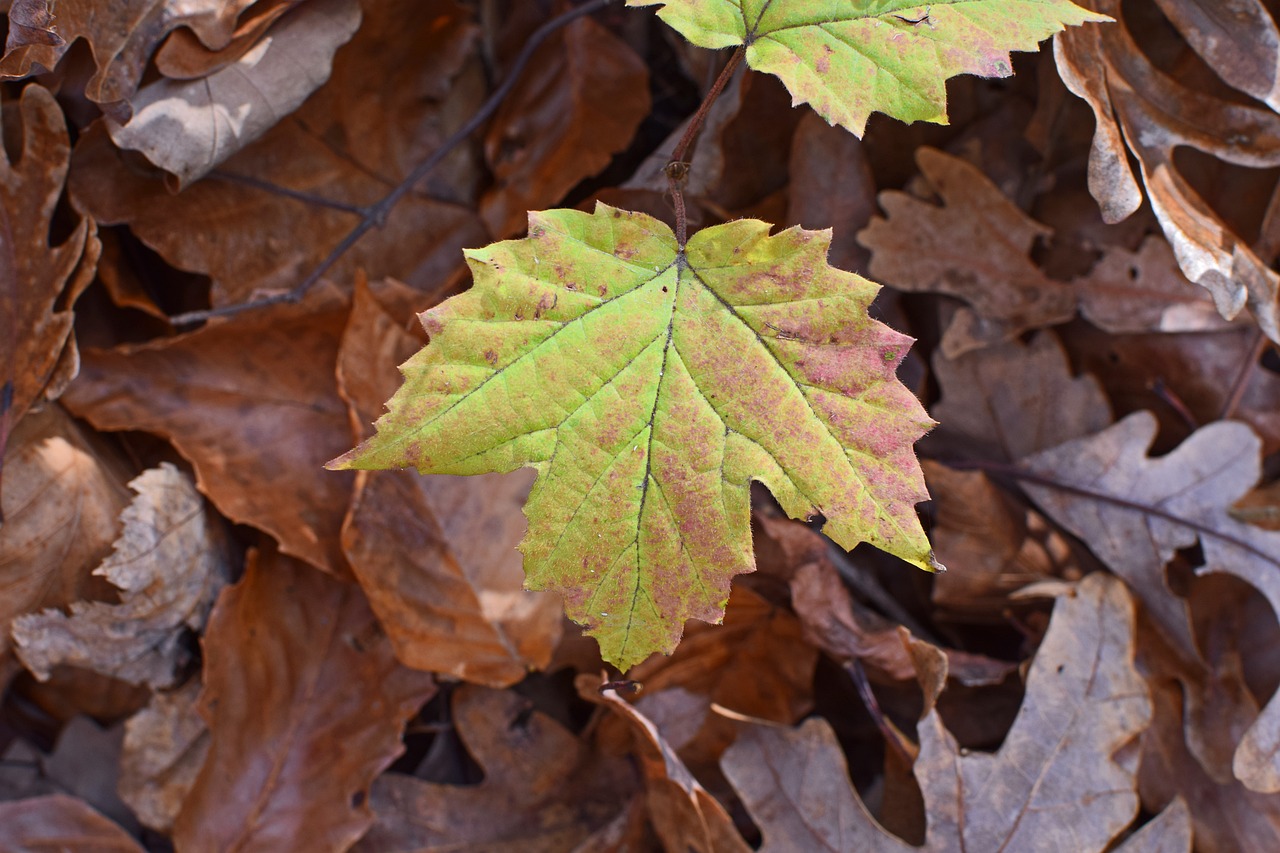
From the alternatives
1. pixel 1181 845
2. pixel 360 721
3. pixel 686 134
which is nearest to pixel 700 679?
pixel 360 721

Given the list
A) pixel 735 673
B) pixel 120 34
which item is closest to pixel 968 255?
pixel 735 673

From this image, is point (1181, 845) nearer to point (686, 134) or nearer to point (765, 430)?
point (765, 430)

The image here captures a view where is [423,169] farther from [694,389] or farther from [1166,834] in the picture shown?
[1166,834]

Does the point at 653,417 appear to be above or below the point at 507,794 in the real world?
above

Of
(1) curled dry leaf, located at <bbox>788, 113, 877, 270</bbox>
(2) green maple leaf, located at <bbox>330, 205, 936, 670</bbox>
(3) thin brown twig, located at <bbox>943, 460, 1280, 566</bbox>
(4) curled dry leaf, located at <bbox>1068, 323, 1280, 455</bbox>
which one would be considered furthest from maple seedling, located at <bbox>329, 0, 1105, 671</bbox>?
(4) curled dry leaf, located at <bbox>1068, 323, 1280, 455</bbox>

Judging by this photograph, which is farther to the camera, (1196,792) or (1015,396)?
(1015,396)

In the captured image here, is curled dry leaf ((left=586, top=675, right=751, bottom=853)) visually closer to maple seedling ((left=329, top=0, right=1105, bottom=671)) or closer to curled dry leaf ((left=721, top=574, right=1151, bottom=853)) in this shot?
curled dry leaf ((left=721, top=574, right=1151, bottom=853))

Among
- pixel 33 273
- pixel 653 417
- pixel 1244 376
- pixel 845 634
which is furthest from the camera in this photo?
pixel 1244 376
